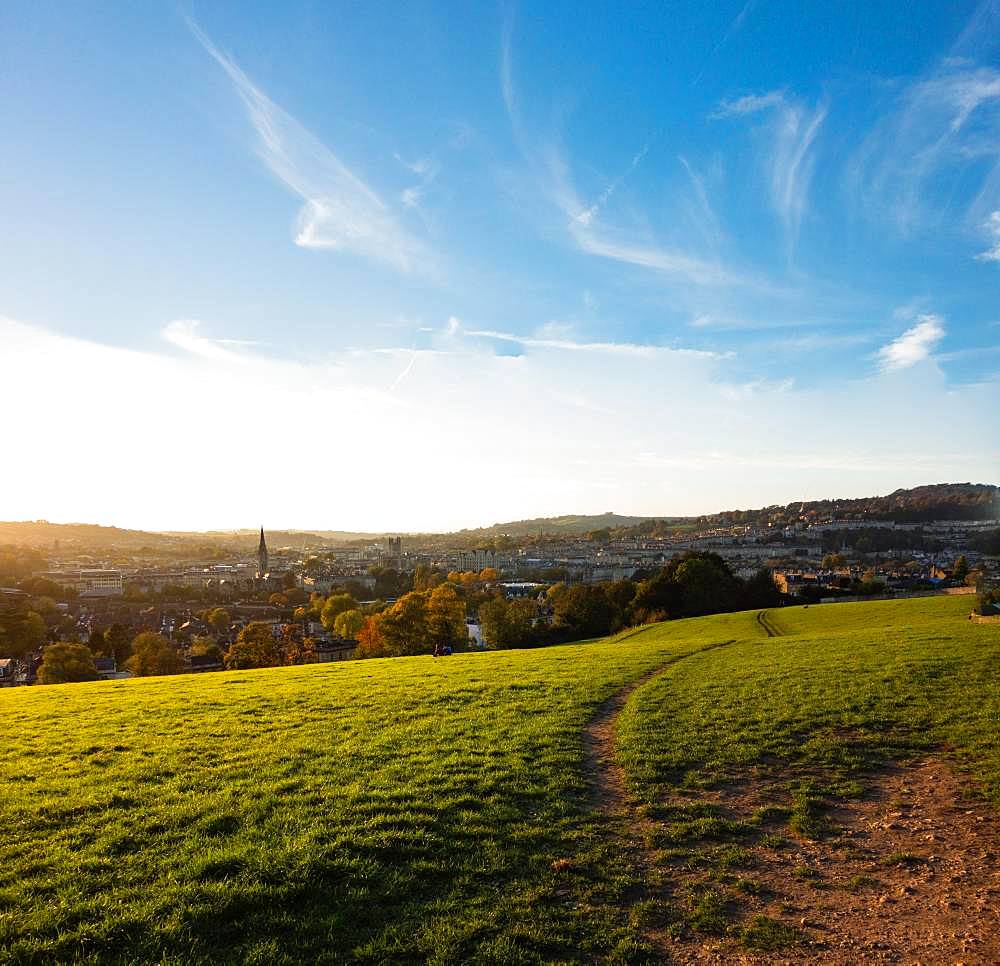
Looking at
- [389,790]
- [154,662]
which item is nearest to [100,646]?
[154,662]

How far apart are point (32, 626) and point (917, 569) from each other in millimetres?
135925

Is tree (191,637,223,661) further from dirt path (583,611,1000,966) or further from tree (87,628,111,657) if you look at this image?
dirt path (583,611,1000,966)

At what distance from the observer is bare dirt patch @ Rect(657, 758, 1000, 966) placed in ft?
21.9

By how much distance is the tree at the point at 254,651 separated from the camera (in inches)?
2081

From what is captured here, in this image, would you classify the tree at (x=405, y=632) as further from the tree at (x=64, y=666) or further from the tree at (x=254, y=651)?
the tree at (x=64, y=666)

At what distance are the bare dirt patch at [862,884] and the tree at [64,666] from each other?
5145cm

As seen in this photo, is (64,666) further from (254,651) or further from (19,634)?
(19,634)

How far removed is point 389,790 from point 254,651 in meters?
48.2

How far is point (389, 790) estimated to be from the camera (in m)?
10.3

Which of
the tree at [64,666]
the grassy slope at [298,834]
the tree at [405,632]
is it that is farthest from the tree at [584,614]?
the grassy slope at [298,834]

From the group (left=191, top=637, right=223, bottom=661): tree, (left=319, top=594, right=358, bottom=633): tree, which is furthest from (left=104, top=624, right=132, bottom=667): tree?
(left=319, top=594, right=358, bottom=633): tree

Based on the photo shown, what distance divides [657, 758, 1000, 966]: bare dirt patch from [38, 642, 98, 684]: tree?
169 ft

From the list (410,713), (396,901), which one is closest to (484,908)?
(396,901)

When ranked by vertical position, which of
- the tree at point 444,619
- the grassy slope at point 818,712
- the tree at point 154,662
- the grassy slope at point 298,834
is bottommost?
the tree at point 154,662
